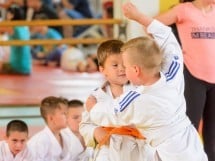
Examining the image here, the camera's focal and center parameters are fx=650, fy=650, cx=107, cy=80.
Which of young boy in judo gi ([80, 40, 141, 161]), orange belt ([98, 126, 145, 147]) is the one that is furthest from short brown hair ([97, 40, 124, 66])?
orange belt ([98, 126, 145, 147])

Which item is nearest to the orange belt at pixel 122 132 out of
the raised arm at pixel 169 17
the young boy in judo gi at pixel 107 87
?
the young boy in judo gi at pixel 107 87

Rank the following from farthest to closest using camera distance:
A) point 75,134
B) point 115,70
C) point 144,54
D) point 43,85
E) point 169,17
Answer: point 43,85 < point 75,134 < point 169,17 < point 115,70 < point 144,54

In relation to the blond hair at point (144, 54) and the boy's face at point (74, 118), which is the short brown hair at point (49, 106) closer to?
the boy's face at point (74, 118)

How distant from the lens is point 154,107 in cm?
277

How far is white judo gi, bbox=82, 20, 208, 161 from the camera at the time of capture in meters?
2.76

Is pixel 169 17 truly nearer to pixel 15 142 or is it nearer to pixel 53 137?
pixel 53 137

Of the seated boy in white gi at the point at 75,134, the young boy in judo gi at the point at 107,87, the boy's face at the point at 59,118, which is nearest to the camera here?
the young boy in judo gi at the point at 107,87

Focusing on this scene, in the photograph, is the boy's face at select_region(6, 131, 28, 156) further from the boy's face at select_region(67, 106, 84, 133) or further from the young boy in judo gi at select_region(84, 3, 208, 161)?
the young boy in judo gi at select_region(84, 3, 208, 161)

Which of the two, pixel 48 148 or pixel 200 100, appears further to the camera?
pixel 48 148

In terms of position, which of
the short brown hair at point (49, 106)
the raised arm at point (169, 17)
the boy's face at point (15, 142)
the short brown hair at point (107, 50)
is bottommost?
the boy's face at point (15, 142)

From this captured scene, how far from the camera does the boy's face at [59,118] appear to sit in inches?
158

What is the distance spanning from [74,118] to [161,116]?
4.53 feet

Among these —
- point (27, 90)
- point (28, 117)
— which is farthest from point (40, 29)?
point (28, 117)

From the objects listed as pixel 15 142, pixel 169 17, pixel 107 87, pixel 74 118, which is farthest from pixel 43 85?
pixel 107 87
